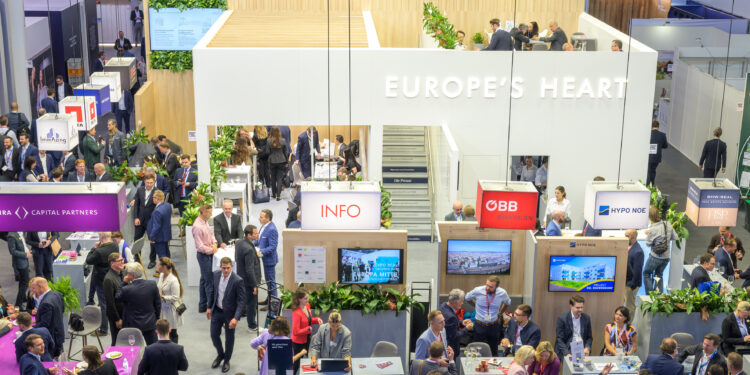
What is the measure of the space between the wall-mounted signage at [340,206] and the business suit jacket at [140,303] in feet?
5.67

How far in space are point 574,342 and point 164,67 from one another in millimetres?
12965

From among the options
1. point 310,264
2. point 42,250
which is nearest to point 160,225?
point 42,250

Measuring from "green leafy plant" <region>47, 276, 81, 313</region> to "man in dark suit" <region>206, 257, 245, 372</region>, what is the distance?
5.00 ft

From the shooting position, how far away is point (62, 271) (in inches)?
436

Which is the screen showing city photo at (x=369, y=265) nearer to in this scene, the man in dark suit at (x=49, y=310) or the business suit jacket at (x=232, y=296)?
the business suit jacket at (x=232, y=296)

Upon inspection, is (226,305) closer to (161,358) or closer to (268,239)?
(161,358)

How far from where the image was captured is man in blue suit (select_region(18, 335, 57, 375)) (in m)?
8.25

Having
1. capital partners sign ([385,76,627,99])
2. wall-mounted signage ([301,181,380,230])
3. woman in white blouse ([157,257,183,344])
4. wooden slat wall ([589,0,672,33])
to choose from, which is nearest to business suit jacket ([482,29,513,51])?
capital partners sign ([385,76,627,99])

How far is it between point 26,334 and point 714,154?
40.0 ft

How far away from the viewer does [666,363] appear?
27.5ft

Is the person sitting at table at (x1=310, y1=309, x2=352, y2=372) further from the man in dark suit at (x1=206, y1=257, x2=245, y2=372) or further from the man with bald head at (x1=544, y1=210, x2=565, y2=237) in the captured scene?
the man with bald head at (x1=544, y1=210, x2=565, y2=237)

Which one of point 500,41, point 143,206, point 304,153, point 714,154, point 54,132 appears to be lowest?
point 143,206

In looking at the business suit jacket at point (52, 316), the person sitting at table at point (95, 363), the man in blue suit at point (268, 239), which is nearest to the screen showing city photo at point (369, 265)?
the man in blue suit at point (268, 239)

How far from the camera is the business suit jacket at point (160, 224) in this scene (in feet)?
40.1
